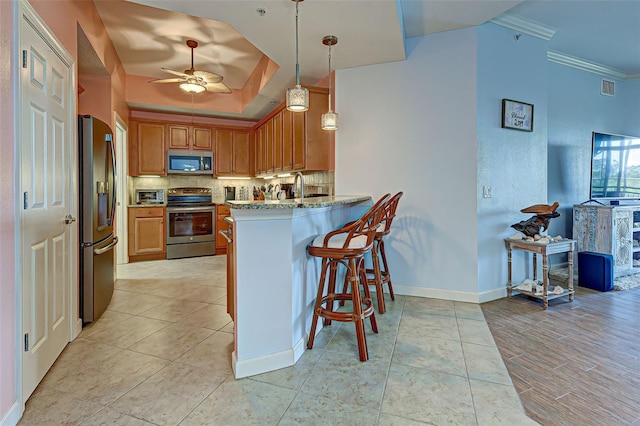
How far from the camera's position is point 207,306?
3137mm

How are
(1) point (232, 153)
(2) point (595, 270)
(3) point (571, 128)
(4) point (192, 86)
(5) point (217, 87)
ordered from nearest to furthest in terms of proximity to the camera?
(2) point (595, 270)
(4) point (192, 86)
(5) point (217, 87)
(3) point (571, 128)
(1) point (232, 153)

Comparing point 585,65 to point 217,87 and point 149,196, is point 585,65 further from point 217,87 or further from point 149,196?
point 149,196

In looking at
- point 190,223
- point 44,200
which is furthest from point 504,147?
point 190,223

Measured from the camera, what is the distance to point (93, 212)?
2.60 meters

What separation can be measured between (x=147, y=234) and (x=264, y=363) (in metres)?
4.21

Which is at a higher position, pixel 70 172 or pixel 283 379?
pixel 70 172

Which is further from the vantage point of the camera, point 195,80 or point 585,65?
point 585,65

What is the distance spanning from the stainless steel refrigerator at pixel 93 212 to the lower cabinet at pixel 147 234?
245 centimetres

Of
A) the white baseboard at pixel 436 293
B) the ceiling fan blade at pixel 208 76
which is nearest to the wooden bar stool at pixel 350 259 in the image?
the white baseboard at pixel 436 293

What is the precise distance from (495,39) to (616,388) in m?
2.99

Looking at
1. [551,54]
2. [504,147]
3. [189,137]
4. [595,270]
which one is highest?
[551,54]

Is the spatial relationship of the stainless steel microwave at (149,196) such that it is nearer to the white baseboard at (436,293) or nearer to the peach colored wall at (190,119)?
the peach colored wall at (190,119)

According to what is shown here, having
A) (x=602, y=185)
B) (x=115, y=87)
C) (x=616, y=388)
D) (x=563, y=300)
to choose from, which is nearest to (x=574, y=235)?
(x=602, y=185)

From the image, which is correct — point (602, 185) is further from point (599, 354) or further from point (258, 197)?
point (258, 197)
